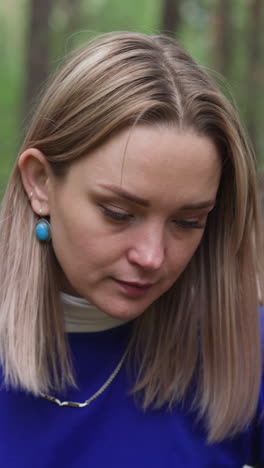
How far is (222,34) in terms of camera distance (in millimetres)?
13250

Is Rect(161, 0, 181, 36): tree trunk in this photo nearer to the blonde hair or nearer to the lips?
the blonde hair

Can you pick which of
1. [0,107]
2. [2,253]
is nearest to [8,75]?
[0,107]

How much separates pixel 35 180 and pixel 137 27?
5166mm

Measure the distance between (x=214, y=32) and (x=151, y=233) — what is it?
39.1 feet

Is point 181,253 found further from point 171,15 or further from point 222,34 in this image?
point 222,34

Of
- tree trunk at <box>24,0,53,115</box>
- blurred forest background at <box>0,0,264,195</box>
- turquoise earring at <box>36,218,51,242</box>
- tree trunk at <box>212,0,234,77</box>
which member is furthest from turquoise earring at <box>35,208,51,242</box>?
tree trunk at <box>212,0,234,77</box>

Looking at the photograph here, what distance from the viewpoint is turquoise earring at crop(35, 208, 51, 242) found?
2262 mm

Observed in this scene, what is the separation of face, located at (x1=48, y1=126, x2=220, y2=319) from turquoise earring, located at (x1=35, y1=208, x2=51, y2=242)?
0.19 feet

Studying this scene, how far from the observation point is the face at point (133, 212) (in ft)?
6.62

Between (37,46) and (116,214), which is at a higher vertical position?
(116,214)

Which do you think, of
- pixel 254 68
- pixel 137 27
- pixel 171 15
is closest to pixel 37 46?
pixel 171 15

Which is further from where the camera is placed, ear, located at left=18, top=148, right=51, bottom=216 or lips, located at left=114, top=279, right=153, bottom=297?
ear, located at left=18, top=148, right=51, bottom=216

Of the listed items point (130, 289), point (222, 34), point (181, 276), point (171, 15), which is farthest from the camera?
point (222, 34)

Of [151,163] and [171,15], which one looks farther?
[171,15]
